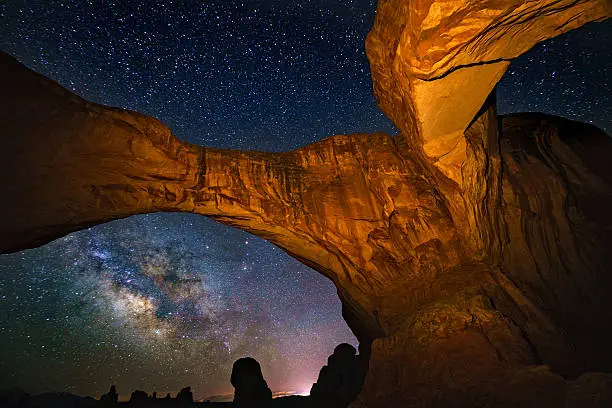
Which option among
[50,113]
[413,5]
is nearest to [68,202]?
[50,113]

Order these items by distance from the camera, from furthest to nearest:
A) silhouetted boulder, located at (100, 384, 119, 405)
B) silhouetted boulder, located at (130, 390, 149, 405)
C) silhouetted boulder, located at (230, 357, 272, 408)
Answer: silhouetted boulder, located at (130, 390, 149, 405), silhouetted boulder, located at (100, 384, 119, 405), silhouetted boulder, located at (230, 357, 272, 408)

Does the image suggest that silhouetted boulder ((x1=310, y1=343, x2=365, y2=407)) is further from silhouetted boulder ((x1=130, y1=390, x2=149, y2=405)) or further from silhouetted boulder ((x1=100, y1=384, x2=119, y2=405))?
silhouetted boulder ((x1=100, y1=384, x2=119, y2=405))

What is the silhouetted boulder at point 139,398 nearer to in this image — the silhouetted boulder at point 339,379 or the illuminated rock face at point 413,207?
the silhouetted boulder at point 339,379

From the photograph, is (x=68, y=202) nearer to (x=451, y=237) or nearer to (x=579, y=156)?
(x=451, y=237)

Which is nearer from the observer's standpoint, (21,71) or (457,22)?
(457,22)

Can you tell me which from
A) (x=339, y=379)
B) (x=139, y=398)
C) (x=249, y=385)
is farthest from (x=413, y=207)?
(x=139, y=398)

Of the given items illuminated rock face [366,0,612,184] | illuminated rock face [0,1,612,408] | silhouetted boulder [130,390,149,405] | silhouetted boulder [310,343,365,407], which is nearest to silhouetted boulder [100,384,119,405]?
silhouetted boulder [130,390,149,405]

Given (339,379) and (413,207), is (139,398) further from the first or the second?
(413,207)
